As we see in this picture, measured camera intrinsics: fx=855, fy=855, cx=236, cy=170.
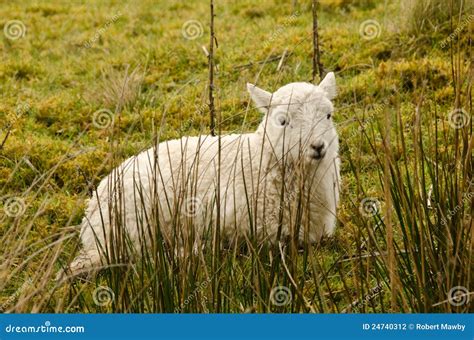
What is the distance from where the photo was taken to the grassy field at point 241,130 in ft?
12.9

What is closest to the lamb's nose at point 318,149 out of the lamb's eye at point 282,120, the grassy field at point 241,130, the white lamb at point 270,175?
the white lamb at point 270,175

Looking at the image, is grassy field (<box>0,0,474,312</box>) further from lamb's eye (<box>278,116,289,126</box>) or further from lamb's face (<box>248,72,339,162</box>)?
lamb's eye (<box>278,116,289,126</box>)

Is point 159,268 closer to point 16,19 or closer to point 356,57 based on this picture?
point 356,57

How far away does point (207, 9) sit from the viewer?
11.3 meters

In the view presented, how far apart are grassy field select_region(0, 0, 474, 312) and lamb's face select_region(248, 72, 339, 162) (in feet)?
0.78

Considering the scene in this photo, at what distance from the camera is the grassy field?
3.92 metres

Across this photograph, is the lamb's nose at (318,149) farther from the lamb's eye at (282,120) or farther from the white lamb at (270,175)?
the lamb's eye at (282,120)

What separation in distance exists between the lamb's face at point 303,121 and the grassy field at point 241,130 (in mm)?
238

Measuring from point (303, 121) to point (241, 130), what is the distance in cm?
109

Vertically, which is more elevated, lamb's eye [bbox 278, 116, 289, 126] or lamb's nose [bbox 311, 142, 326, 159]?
lamb's eye [bbox 278, 116, 289, 126]

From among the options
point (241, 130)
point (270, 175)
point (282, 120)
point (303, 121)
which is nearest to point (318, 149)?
point (303, 121)

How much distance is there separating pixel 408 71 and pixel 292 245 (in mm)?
4692

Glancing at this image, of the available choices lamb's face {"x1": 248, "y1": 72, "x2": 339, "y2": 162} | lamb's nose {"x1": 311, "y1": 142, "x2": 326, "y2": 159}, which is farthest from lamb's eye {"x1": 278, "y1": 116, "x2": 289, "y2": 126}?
lamb's nose {"x1": 311, "y1": 142, "x2": 326, "y2": 159}

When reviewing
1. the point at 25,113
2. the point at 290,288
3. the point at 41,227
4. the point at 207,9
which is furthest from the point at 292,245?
the point at 207,9
